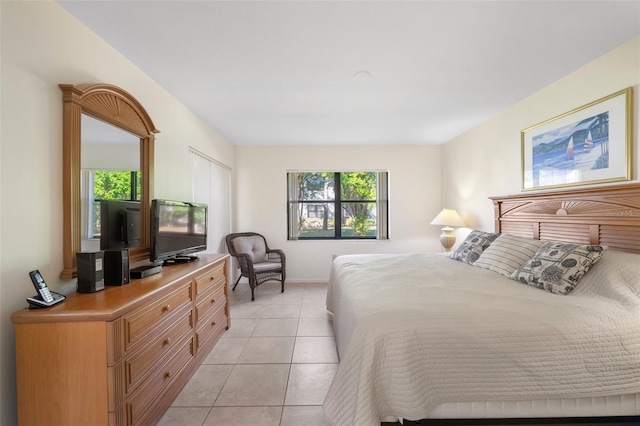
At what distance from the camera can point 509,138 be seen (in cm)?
312

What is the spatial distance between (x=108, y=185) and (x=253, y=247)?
9.23 ft

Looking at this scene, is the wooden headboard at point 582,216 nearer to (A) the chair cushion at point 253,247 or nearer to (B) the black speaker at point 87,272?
(B) the black speaker at point 87,272

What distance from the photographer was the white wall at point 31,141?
1262 mm

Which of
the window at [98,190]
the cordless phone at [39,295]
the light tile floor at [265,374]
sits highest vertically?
Result: the window at [98,190]

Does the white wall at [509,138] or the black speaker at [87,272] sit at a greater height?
A: the white wall at [509,138]

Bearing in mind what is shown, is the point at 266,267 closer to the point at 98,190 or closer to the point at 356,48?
the point at 98,190

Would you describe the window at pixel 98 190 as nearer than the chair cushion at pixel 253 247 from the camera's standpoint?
Yes

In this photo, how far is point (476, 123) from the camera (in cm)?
367

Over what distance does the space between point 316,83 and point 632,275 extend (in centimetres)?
260

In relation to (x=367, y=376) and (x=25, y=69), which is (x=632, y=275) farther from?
(x=25, y=69)

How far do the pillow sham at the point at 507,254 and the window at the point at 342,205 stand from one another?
2.48 metres

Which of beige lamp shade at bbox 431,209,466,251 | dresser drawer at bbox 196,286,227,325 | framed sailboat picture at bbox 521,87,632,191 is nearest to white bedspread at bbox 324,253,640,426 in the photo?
framed sailboat picture at bbox 521,87,632,191

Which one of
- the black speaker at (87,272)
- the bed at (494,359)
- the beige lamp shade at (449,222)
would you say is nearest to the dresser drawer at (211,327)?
the black speaker at (87,272)

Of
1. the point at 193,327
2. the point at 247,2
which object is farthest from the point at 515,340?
the point at 247,2
